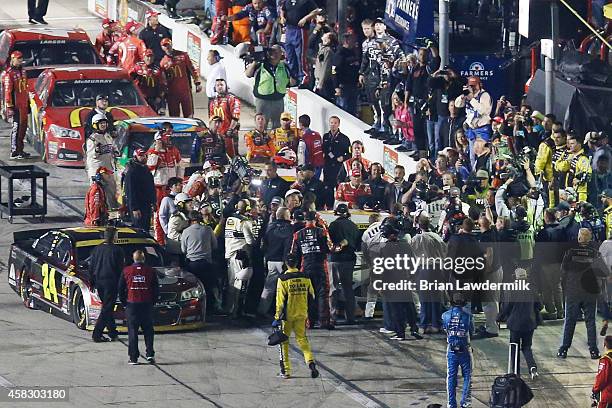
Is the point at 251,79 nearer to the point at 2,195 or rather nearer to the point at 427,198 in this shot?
the point at 2,195

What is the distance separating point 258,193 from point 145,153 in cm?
218

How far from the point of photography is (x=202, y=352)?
71.5ft

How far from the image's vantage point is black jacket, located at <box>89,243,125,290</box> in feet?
71.8

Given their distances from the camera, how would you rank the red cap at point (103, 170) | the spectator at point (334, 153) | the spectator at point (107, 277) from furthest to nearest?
the spectator at point (334, 153) < the red cap at point (103, 170) < the spectator at point (107, 277)

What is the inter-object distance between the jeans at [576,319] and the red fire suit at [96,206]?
6.95 metres

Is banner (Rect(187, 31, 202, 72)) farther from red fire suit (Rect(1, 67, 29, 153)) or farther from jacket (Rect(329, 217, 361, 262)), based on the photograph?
jacket (Rect(329, 217, 361, 262))

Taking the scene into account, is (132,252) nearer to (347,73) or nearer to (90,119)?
(90,119)

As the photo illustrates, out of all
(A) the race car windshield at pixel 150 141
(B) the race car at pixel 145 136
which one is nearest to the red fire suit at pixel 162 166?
(B) the race car at pixel 145 136

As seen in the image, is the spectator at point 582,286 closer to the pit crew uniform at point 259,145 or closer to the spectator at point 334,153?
the spectator at point 334,153

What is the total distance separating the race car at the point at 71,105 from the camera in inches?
1176

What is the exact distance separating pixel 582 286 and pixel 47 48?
14793 millimetres

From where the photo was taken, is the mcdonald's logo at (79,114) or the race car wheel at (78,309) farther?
the mcdonald's logo at (79,114)

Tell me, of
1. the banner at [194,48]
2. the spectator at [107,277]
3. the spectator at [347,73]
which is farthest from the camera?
the banner at [194,48]

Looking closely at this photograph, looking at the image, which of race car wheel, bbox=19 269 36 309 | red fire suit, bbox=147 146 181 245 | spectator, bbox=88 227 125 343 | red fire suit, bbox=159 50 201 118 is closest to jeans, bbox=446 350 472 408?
spectator, bbox=88 227 125 343
